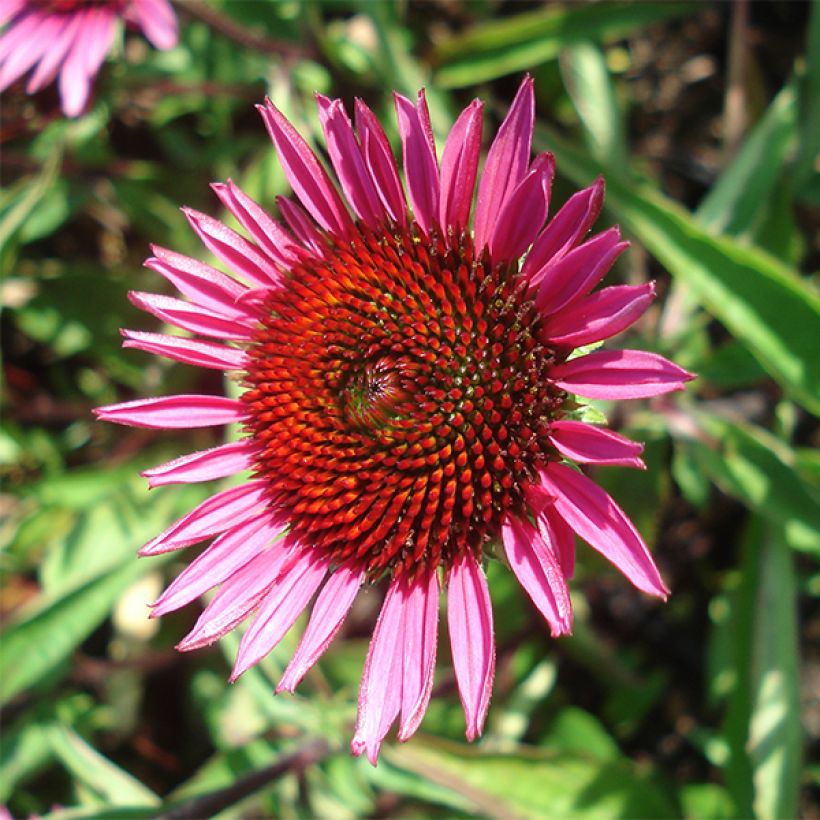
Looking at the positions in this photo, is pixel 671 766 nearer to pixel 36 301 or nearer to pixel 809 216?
pixel 809 216

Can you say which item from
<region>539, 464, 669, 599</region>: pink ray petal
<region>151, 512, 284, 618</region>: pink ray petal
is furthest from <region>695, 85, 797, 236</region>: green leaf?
<region>151, 512, 284, 618</region>: pink ray petal

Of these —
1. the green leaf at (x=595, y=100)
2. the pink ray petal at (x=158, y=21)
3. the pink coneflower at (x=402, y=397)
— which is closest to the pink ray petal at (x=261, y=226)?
the pink coneflower at (x=402, y=397)

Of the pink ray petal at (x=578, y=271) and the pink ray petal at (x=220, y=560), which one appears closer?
the pink ray petal at (x=578, y=271)

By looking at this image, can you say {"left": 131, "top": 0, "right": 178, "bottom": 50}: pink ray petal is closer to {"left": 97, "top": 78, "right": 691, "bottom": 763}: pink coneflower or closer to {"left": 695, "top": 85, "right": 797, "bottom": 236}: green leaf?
{"left": 97, "top": 78, "right": 691, "bottom": 763}: pink coneflower

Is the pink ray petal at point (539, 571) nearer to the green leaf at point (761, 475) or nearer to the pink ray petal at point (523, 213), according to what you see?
the pink ray petal at point (523, 213)

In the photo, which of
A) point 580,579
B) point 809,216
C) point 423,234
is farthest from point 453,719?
point 809,216
